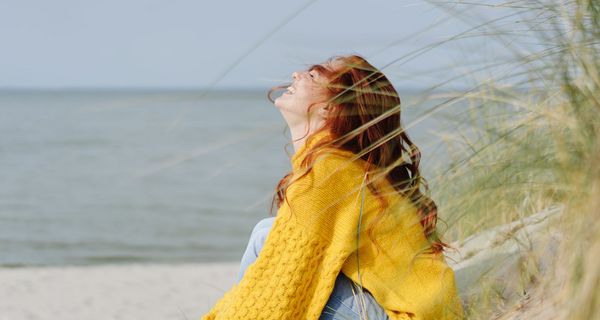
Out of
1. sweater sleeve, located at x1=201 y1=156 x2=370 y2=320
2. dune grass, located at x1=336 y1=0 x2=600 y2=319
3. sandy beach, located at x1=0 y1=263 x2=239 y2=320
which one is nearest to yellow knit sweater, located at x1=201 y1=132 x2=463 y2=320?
sweater sleeve, located at x1=201 y1=156 x2=370 y2=320

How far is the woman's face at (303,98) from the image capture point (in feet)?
8.50

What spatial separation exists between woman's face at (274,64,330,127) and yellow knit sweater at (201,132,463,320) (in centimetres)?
23

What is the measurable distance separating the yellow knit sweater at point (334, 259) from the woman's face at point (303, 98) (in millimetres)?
229

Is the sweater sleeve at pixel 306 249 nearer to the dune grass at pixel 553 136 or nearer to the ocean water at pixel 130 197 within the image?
the ocean water at pixel 130 197

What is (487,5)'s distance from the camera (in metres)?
1.66

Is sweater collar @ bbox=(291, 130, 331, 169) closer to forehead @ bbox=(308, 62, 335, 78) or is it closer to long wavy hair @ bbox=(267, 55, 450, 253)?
long wavy hair @ bbox=(267, 55, 450, 253)

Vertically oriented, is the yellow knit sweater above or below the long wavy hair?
below

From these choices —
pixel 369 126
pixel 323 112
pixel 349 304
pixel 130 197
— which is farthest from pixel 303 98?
pixel 130 197

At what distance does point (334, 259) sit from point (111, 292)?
5.20 meters

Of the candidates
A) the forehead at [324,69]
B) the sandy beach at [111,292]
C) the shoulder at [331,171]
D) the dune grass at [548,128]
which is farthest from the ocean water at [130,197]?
the sandy beach at [111,292]

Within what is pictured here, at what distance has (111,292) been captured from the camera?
7.21m

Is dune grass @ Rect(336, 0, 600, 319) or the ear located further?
the ear

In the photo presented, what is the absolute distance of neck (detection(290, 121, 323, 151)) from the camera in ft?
8.52

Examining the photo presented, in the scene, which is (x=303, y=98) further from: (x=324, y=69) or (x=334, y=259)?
(x=334, y=259)
